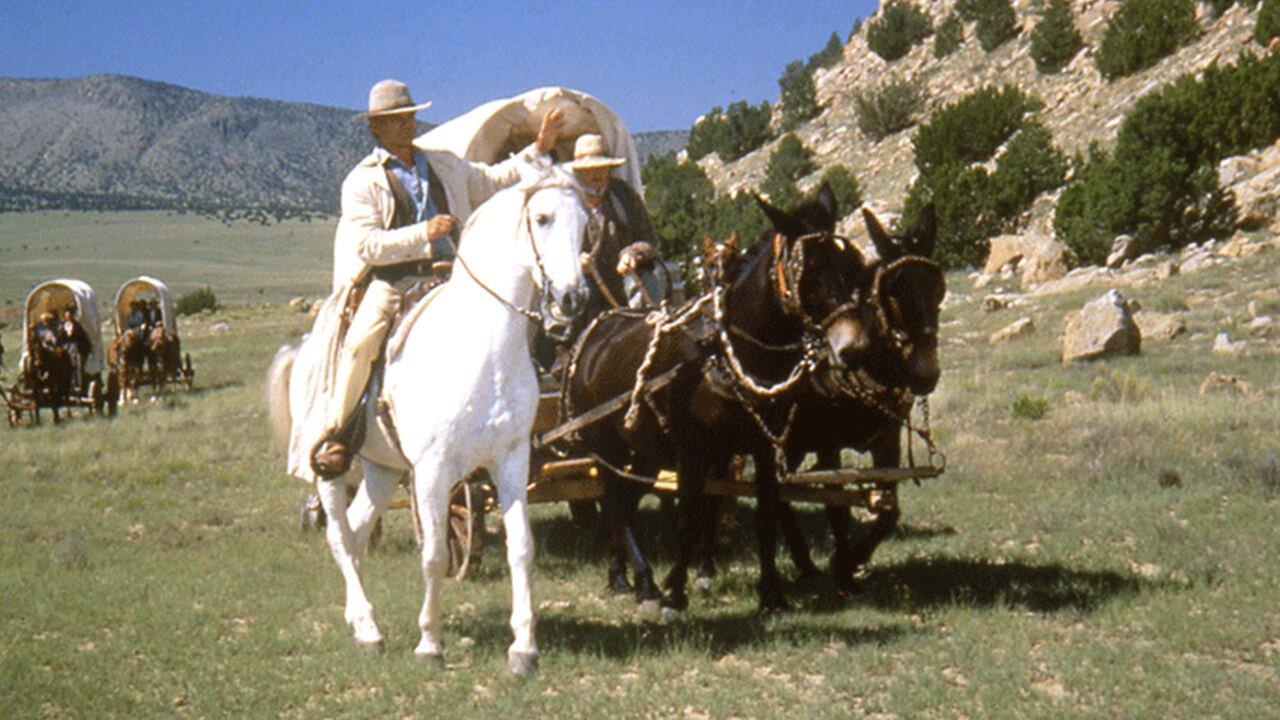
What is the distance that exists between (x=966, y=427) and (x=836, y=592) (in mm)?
6957

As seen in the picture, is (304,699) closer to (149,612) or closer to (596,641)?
(596,641)

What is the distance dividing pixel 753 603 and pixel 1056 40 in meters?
45.7

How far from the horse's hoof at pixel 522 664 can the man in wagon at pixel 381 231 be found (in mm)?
1483

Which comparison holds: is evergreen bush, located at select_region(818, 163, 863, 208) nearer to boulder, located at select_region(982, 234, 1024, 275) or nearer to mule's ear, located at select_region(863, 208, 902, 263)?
boulder, located at select_region(982, 234, 1024, 275)

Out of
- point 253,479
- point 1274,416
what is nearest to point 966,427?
point 1274,416

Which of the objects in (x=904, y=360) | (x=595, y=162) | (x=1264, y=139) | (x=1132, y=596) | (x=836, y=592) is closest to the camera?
(x=904, y=360)

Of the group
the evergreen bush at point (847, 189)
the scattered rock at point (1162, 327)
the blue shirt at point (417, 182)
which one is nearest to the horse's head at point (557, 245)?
the blue shirt at point (417, 182)

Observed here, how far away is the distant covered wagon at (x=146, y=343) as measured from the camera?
26922 millimetres

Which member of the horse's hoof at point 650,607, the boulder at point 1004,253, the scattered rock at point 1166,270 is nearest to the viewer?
the horse's hoof at point 650,607

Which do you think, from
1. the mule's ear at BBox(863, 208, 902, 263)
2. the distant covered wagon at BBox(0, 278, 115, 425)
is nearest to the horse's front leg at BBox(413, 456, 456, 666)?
the mule's ear at BBox(863, 208, 902, 263)

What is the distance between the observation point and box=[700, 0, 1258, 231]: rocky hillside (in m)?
40.9

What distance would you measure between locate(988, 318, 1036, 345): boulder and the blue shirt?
17492 millimetres

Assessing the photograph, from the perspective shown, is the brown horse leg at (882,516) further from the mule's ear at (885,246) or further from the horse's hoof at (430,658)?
the horse's hoof at (430,658)

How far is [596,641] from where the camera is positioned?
720 cm
